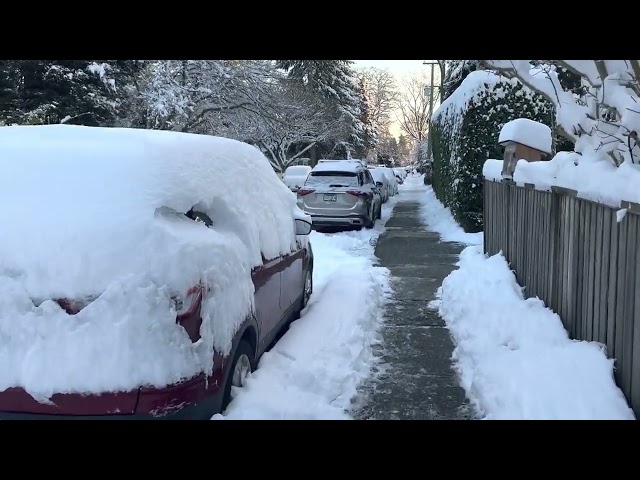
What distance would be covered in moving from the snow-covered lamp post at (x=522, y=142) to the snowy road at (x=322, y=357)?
2404 mm

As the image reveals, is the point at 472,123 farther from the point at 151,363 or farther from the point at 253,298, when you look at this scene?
the point at 151,363

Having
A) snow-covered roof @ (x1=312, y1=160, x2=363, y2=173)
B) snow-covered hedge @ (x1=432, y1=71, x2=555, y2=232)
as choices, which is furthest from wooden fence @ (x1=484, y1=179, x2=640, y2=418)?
snow-covered roof @ (x1=312, y1=160, x2=363, y2=173)

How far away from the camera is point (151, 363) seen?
2705mm

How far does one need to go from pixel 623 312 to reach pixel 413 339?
2362 millimetres

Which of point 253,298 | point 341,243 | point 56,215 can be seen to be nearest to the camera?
point 56,215

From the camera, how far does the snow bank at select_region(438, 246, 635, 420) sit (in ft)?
11.1

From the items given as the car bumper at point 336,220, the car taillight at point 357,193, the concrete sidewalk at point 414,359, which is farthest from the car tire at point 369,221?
the concrete sidewalk at point 414,359

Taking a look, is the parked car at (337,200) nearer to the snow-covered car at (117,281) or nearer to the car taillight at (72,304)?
the snow-covered car at (117,281)

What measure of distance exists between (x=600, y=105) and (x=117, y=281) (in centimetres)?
364

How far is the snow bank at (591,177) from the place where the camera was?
11.1ft

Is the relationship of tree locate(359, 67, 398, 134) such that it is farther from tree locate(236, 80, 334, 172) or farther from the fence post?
the fence post

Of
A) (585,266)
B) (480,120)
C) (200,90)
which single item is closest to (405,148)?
(200,90)

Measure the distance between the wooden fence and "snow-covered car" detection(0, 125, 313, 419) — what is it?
7.55ft

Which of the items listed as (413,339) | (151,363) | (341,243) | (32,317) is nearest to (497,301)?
(413,339)
